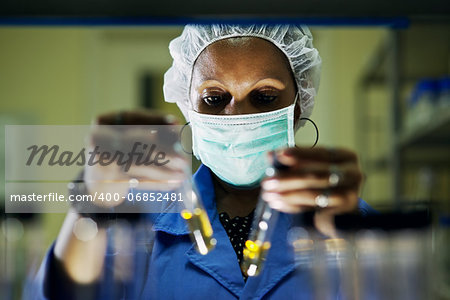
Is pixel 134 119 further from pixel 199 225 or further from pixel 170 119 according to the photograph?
pixel 199 225

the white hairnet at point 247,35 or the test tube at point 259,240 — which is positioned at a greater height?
the white hairnet at point 247,35

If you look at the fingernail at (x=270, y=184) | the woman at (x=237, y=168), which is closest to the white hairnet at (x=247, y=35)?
the woman at (x=237, y=168)

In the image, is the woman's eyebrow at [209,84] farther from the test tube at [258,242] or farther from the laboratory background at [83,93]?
the test tube at [258,242]

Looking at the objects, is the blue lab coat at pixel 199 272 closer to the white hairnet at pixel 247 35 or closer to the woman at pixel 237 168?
the woman at pixel 237 168

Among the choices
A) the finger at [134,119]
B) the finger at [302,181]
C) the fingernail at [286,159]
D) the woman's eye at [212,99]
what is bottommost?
the finger at [302,181]

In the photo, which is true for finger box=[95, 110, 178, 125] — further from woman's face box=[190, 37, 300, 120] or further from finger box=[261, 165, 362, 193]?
finger box=[261, 165, 362, 193]

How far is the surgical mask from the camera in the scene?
0.66 meters

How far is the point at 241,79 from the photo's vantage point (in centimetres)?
66

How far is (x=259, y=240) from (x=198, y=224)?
0.10 meters

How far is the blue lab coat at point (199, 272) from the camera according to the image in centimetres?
68

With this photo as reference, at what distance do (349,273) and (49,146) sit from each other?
0.51 meters

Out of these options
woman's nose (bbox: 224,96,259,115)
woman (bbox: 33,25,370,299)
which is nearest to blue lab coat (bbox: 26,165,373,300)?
woman (bbox: 33,25,370,299)

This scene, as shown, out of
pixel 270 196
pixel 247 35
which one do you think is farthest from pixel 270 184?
pixel 247 35

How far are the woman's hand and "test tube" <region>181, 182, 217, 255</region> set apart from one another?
0.11 meters
